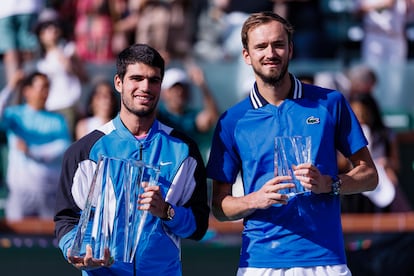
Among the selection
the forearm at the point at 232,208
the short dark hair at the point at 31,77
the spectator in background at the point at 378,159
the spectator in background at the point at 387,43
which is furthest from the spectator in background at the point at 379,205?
the forearm at the point at 232,208

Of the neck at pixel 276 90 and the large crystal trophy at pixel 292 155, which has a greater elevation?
the neck at pixel 276 90

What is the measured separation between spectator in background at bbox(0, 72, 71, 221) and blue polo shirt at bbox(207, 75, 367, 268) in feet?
10.9

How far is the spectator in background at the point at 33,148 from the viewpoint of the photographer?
723 cm

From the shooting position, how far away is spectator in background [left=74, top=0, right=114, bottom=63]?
303 inches

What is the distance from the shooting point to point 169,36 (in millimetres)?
7688

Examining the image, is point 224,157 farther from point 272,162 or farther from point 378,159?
point 378,159

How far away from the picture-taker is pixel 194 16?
307 inches

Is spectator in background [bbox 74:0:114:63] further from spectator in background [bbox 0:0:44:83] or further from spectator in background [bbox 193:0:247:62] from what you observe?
spectator in background [bbox 193:0:247:62]

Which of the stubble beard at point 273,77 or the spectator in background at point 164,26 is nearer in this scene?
the stubble beard at point 273,77

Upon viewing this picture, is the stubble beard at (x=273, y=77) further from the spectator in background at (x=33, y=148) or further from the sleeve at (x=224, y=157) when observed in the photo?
the spectator in background at (x=33, y=148)

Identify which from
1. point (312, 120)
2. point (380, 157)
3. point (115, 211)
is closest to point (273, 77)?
point (312, 120)

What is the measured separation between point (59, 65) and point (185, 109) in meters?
1.10

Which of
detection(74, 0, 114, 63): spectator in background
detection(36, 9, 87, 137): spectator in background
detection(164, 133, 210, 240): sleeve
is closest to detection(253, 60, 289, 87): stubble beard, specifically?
detection(164, 133, 210, 240): sleeve

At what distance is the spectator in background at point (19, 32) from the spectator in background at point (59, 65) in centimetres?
9
